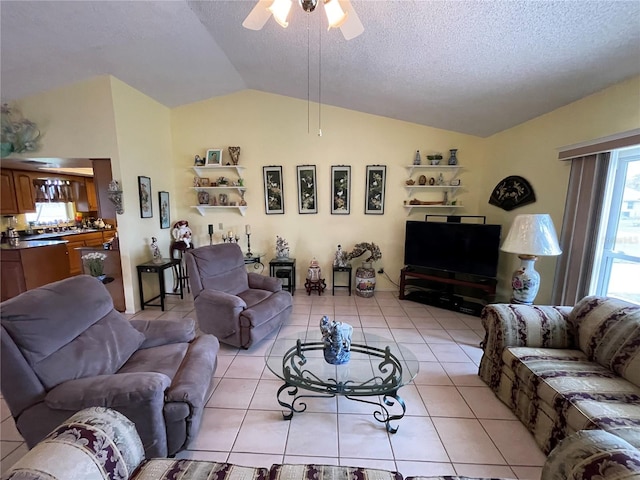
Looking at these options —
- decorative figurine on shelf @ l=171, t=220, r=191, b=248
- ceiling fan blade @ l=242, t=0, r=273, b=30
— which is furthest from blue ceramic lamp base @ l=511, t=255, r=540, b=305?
decorative figurine on shelf @ l=171, t=220, r=191, b=248

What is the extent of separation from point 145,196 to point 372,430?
12.2 ft

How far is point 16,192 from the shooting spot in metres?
4.73

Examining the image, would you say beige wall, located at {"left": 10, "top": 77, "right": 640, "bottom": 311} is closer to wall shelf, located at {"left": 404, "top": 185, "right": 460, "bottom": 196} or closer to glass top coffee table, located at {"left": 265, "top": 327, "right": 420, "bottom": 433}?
wall shelf, located at {"left": 404, "top": 185, "right": 460, "bottom": 196}

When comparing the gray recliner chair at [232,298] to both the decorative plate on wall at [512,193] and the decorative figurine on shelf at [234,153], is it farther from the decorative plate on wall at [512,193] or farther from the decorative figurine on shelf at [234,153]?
the decorative plate on wall at [512,193]

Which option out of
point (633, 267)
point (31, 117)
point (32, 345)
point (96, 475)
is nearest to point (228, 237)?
point (31, 117)

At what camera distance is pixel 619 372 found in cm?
164

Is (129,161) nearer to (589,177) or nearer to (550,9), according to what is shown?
(550,9)

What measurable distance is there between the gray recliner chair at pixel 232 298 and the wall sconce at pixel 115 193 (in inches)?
48.7

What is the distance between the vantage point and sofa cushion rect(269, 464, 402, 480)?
105 centimetres

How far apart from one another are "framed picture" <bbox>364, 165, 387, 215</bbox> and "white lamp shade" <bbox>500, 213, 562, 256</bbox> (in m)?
2.12

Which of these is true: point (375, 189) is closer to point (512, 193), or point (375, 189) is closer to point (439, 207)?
point (439, 207)

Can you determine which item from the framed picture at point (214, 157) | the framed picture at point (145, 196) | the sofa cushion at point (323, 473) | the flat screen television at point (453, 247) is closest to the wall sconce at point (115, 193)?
the framed picture at point (145, 196)

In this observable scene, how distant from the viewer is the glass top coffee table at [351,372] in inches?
67.1

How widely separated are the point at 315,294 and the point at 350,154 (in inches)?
88.5
